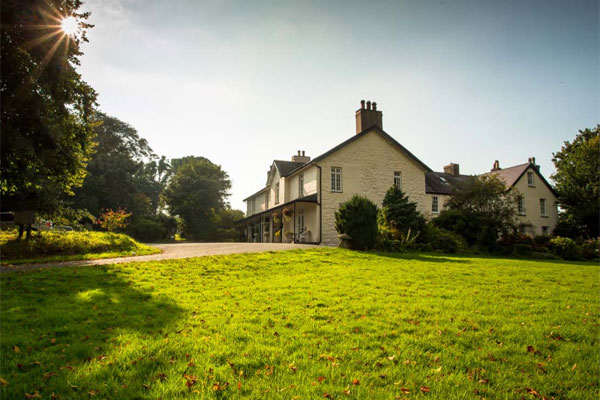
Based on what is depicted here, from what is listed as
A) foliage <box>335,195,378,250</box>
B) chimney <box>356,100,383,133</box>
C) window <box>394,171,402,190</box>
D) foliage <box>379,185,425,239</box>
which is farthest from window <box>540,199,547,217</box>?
foliage <box>335,195,378,250</box>

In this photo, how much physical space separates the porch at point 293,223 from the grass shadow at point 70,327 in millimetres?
18442

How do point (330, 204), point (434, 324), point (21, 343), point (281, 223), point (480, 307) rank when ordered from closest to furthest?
point (21, 343) < point (434, 324) < point (480, 307) < point (330, 204) < point (281, 223)

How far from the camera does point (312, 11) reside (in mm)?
9617

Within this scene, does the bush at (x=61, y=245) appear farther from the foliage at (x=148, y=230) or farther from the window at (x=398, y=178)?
the foliage at (x=148, y=230)

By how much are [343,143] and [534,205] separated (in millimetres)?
22336

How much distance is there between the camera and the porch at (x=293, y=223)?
2616 centimetres

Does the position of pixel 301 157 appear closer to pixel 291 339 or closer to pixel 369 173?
pixel 369 173

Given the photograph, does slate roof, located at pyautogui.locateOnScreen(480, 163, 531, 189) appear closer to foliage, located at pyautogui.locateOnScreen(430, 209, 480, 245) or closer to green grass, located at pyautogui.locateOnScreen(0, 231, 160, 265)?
foliage, located at pyautogui.locateOnScreen(430, 209, 480, 245)

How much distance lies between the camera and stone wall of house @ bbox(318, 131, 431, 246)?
26.5 meters

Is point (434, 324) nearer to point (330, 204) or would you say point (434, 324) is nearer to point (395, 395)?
point (395, 395)

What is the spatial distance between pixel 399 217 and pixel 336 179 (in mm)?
7299

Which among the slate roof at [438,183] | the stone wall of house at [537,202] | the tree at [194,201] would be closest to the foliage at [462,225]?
the slate roof at [438,183]

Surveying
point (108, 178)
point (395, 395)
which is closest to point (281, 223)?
point (108, 178)

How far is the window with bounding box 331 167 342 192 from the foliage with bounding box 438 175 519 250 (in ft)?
26.5
